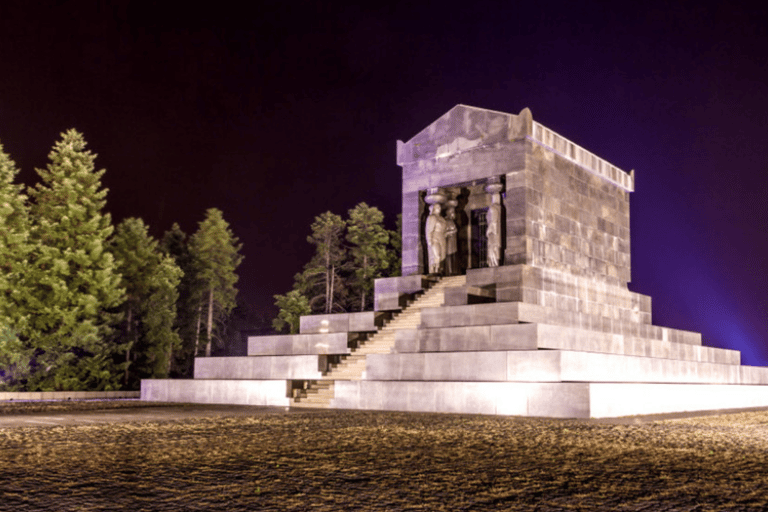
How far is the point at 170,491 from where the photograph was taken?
7613 millimetres

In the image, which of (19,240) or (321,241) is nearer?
(19,240)

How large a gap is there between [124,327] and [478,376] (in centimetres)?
2572

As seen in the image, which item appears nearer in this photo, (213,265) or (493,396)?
(493,396)

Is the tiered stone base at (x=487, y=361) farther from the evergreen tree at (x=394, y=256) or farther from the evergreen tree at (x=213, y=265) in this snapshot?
the evergreen tree at (x=213, y=265)

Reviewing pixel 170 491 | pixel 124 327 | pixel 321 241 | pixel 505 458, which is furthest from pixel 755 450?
pixel 321 241

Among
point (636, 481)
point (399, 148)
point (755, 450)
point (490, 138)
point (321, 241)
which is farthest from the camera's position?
point (321, 241)

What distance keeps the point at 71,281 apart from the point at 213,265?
20.6 metres

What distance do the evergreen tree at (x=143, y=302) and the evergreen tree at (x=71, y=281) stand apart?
432 cm

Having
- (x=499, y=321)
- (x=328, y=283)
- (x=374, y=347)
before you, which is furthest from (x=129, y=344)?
(x=499, y=321)

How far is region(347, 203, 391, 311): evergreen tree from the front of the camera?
48594 mm

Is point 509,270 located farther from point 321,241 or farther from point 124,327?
point 321,241

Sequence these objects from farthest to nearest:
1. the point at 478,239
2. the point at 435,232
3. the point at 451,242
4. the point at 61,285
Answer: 1. the point at 61,285
2. the point at 478,239
3. the point at 451,242
4. the point at 435,232

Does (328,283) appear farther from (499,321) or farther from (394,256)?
(499,321)

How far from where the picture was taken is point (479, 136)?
27.0m
